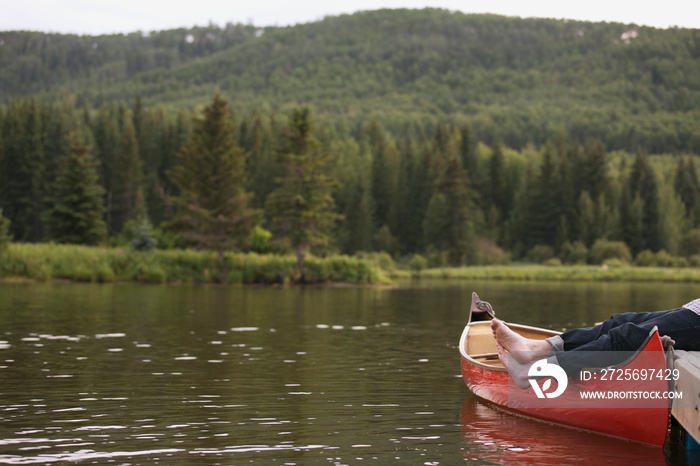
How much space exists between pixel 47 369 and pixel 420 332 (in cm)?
1119

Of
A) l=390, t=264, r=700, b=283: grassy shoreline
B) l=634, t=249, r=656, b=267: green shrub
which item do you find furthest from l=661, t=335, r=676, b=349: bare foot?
l=634, t=249, r=656, b=267: green shrub

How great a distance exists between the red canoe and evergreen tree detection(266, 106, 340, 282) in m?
40.1

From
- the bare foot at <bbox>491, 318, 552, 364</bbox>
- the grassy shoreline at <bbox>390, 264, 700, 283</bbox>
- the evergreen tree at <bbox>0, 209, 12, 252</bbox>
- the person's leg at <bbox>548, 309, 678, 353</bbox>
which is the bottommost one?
the grassy shoreline at <bbox>390, 264, 700, 283</bbox>

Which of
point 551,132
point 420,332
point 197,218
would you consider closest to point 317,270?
point 197,218

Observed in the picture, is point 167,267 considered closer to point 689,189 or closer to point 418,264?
point 418,264

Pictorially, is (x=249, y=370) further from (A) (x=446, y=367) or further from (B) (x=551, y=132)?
(B) (x=551, y=132)

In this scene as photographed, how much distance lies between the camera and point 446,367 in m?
16.0

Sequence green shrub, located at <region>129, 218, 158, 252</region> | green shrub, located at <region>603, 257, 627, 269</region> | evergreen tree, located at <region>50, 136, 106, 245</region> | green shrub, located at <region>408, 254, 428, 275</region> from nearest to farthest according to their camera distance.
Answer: green shrub, located at <region>129, 218, 158, 252</region> < evergreen tree, located at <region>50, 136, 106, 245</region> < green shrub, located at <region>603, 257, 627, 269</region> < green shrub, located at <region>408, 254, 428, 275</region>

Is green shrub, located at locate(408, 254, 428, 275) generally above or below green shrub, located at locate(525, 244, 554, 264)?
below

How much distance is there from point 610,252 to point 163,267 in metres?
54.2

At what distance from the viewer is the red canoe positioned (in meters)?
9.14

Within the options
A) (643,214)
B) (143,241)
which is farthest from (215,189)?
(643,214)

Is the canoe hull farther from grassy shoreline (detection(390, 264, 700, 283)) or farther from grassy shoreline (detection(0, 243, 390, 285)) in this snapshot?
grassy shoreline (detection(390, 264, 700, 283))

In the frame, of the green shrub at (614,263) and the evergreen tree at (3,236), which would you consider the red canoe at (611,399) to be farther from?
the green shrub at (614,263)
